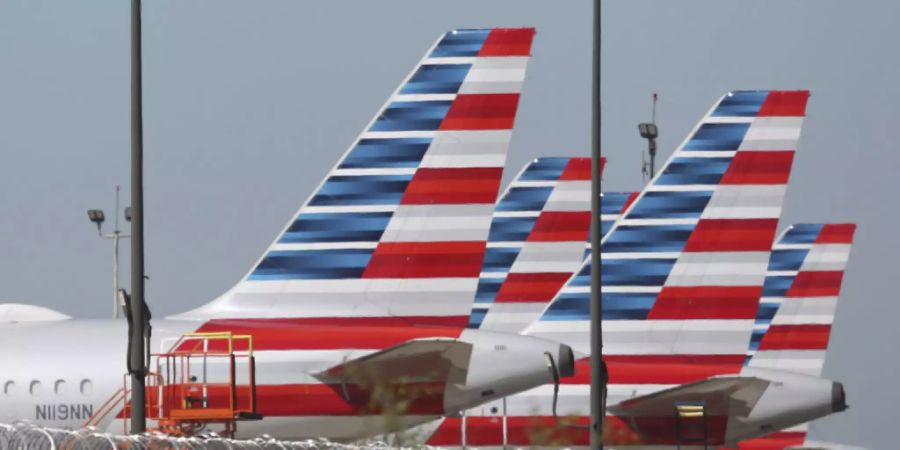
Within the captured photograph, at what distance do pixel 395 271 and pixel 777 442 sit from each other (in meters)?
16.5

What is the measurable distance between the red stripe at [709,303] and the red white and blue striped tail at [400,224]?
6.70m

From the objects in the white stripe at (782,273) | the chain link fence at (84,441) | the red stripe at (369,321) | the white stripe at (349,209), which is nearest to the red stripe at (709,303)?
the red stripe at (369,321)

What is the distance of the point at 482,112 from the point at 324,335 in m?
6.00

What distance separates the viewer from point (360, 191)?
37562mm

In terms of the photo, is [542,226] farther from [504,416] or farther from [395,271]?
[395,271]

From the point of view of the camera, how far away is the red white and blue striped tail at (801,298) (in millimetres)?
52562

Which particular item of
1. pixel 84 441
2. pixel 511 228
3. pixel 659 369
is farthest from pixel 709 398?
pixel 84 441

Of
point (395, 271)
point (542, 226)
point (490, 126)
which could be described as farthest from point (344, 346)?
point (542, 226)

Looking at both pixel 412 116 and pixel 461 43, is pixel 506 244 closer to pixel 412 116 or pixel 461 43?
pixel 461 43

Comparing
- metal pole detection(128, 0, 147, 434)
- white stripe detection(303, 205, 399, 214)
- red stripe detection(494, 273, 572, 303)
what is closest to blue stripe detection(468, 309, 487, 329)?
red stripe detection(494, 273, 572, 303)

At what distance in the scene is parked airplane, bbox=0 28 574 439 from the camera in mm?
34438

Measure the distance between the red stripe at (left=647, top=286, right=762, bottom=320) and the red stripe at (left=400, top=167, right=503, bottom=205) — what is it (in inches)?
265

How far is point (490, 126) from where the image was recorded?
38656mm

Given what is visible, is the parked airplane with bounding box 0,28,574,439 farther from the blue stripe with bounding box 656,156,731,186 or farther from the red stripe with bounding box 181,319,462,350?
the blue stripe with bounding box 656,156,731,186
